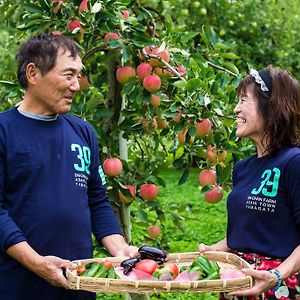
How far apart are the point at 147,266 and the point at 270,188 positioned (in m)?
0.43

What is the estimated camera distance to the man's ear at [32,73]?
220 centimetres

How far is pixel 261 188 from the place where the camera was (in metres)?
2.09

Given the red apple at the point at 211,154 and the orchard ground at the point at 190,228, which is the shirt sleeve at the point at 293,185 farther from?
the orchard ground at the point at 190,228

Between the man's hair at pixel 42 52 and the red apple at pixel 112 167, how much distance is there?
855 millimetres

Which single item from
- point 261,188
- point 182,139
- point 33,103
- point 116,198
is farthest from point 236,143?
point 33,103

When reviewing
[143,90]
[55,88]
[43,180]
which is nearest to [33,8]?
[143,90]

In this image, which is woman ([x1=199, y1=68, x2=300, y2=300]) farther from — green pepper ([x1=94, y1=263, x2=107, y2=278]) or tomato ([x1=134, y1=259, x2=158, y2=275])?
green pepper ([x1=94, y1=263, x2=107, y2=278])

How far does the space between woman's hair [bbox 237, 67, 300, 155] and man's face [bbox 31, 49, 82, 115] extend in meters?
0.59

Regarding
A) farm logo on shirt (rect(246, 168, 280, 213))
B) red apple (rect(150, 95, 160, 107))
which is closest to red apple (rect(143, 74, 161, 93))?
red apple (rect(150, 95, 160, 107))

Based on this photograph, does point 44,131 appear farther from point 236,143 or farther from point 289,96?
point 236,143

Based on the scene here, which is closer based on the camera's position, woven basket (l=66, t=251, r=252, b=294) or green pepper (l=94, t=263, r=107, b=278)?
woven basket (l=66, t=251, r=252, b=294)

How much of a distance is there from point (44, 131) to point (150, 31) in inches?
50.6

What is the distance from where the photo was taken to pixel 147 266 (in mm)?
2000

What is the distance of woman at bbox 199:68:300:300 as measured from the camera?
6.70 ft
